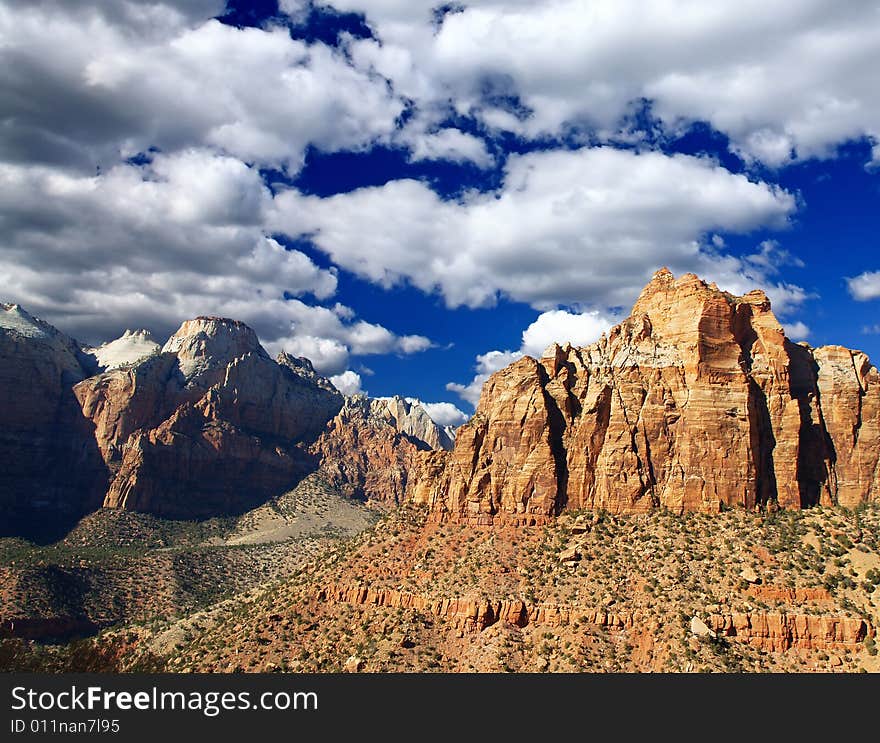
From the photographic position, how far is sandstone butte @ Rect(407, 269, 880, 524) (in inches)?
3925

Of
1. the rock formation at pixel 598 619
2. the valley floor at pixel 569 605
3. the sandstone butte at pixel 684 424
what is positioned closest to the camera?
the rock formation at pixel 598 619

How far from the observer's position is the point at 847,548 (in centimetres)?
9094

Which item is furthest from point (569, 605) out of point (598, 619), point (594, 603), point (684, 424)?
point (684, 424)

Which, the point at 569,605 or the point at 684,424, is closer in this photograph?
the point at 569,605

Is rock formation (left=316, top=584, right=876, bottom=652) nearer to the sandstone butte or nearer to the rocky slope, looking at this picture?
the rocky slope

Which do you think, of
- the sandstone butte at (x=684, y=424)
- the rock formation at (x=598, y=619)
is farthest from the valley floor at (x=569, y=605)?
the sandstone butte at (x=684, y=424)

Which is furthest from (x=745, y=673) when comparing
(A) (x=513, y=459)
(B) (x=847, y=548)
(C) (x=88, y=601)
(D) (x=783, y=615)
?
(C) (x=88, y=601)

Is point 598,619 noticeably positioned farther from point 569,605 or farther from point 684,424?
point 684,424

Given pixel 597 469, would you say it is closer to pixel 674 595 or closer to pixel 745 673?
pixel 674 595

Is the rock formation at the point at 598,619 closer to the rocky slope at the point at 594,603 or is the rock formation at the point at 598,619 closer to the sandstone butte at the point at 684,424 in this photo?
the rocky slope at the point at 594,603

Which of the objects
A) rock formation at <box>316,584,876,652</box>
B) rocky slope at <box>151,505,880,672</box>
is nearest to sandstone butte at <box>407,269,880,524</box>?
rocky slope at <box>151,505,880,672</box>

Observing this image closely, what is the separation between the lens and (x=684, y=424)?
330 ft

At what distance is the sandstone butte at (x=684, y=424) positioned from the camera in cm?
9969

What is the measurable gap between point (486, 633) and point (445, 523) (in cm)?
2413
